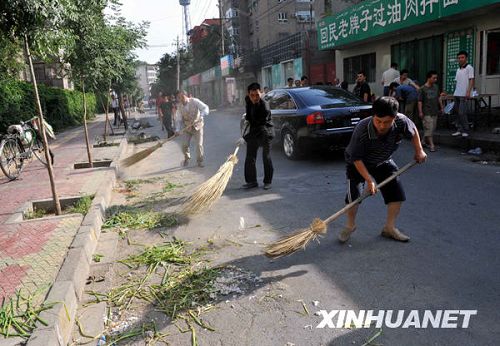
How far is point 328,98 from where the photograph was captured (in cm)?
853

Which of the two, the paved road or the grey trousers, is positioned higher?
the grey trousers

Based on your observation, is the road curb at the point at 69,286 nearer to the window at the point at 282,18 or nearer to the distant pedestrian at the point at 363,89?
the distant pedestrian at the point at 363,89

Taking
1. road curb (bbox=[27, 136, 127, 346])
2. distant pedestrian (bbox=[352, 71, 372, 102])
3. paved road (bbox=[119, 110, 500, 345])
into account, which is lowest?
paved road (bbox=[119, 110, 500, 345])

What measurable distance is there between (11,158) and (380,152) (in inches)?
293

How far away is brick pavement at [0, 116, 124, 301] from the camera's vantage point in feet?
12.0

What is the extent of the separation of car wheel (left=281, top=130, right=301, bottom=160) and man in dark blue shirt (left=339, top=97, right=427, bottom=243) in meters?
4.34

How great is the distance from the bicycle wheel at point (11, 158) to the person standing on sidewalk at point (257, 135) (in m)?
4.76

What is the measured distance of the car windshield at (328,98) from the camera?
8.31 meters

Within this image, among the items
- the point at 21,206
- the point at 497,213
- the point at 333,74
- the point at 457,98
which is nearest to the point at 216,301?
the point at 497,213

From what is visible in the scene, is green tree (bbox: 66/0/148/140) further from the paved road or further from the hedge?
the paved road

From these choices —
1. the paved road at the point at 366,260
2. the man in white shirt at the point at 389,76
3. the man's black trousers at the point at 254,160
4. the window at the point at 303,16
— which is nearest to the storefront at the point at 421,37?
the man in white shirt at the point at 389,76

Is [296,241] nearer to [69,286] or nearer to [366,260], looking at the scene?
[366,260]

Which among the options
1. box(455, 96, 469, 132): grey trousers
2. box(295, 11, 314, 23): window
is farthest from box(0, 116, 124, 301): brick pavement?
box(295, 11, 314, 23): window

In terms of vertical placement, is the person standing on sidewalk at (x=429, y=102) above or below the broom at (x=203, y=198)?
above
